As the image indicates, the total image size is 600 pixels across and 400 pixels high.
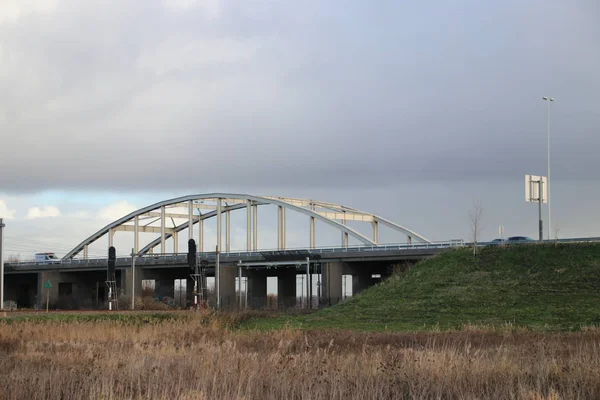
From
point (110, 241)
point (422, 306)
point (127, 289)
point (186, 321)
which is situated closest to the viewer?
point (186, 321)

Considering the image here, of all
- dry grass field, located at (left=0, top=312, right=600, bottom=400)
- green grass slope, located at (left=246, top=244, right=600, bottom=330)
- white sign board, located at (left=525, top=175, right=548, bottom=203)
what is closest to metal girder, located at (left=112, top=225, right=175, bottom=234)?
green grass slope, located at (left=246, top=244, right=600, bottom=330)

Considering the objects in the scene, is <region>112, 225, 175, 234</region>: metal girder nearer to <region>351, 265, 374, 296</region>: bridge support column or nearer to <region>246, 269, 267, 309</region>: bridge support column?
<region>246, 269, 267, 309</region>: bridge support column

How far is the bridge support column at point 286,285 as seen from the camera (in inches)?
3374

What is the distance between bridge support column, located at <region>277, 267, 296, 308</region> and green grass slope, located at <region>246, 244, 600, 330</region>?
30911 millimetres

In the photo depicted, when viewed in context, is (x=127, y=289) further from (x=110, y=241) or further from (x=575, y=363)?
(x=575, y=363)

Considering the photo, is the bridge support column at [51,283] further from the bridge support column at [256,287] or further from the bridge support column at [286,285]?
the bridge support column at [286,285]

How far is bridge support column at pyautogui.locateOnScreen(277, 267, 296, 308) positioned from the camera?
3374 inches

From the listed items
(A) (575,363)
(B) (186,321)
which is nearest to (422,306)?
(B) (186,321)

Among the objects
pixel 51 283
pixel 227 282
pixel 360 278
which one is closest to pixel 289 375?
pixel 360 278

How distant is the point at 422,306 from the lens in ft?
151

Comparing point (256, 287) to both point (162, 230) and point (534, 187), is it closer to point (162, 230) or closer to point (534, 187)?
point (162, 230)

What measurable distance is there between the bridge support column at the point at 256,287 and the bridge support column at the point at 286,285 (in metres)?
2.31

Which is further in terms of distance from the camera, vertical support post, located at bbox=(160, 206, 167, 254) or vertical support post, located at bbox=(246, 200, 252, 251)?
vertical support post, located at bbox=(160, 206, 167, 254)

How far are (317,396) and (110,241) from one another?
109524 mm
